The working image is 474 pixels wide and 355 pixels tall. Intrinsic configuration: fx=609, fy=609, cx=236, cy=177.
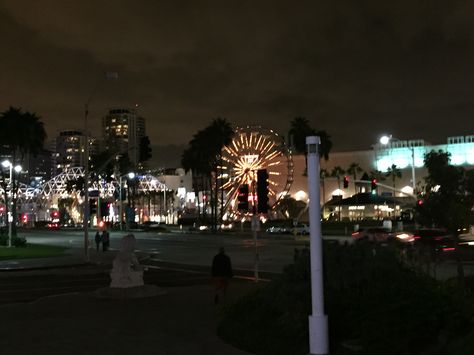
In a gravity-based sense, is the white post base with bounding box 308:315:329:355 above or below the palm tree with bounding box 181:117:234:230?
below

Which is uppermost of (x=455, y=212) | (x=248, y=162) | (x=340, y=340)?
(x=248, y=162)

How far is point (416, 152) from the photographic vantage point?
143m

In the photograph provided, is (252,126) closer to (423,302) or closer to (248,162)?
(248,162)

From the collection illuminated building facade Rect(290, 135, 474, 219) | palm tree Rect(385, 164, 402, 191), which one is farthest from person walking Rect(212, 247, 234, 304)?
palm tree Rect(385, 164, 402, 191)

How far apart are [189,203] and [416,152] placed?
75.3 m

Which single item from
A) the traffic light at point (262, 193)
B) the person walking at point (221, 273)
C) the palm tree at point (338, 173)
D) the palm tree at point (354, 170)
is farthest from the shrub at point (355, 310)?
the palm tree at point (354, 170)

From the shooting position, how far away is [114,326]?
12.5 m

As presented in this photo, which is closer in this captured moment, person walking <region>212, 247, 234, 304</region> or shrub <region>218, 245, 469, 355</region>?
shrub <region>218, 245, 469, 355</region>

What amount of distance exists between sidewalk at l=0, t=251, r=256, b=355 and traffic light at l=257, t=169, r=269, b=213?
3.63 metres

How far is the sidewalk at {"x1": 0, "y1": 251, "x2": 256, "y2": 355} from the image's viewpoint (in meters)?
10.4

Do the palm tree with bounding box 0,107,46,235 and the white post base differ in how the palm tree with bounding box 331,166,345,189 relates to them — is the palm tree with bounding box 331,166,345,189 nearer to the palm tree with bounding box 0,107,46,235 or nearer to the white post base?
the palm tree with bounding box 0,107,46,235

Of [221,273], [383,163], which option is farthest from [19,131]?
[383,163]

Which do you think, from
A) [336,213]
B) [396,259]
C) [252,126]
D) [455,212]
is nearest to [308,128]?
[252,126]

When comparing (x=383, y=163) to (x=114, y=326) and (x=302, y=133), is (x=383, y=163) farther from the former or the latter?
(x=114, y=326)
